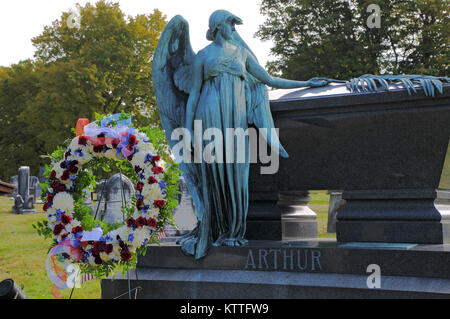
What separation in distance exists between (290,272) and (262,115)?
5.43 feet

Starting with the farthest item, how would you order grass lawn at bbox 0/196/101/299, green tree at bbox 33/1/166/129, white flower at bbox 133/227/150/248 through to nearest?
green tree at bbox 33/1/166/129, grass lawn at bbox 0/196/101/299, white flower at bbox 133/227/150/248

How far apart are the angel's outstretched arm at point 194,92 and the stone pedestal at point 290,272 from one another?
→ 135 cm

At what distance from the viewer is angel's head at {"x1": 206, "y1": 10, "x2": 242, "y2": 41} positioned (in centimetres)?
478

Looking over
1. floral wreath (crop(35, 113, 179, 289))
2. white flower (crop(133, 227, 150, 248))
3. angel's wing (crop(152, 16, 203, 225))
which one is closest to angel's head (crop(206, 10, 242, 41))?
angel's wing (crop(152, 16, 203, 225))

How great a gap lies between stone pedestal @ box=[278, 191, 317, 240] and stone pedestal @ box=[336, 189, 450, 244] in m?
0.66

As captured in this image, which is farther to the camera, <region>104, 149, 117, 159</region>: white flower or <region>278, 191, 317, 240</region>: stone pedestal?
<region>278, 191, 317, 240</region>: stone pedestal

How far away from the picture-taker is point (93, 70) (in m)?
22.2

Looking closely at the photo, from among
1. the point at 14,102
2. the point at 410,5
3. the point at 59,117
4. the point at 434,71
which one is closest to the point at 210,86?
the point at 434,71

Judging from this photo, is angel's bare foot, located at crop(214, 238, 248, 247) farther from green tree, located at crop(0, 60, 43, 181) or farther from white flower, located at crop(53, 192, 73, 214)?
green tree, located at crop(0, 60, 43, 181)

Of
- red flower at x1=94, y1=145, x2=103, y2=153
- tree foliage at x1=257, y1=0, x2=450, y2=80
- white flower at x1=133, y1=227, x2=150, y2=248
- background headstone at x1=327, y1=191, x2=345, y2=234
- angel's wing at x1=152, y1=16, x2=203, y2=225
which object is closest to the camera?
white flower at x1=133, y1=227, x2=150, y2=248

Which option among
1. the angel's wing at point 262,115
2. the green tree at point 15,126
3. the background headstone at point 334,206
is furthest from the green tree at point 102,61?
the angel's wing at point 262,115
